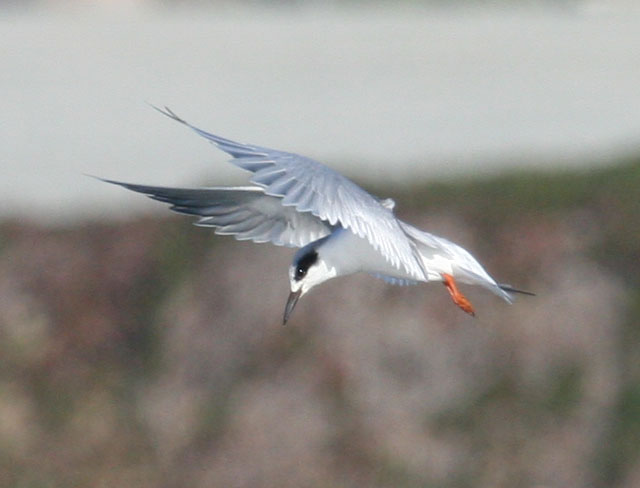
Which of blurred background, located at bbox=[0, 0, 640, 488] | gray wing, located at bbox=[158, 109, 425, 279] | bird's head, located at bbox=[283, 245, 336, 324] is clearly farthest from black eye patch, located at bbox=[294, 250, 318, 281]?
blurred background, located at bbox=[0, 0, 640, 488]

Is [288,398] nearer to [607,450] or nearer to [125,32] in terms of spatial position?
[607,450]

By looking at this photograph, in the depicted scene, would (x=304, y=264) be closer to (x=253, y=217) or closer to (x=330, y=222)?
(x=330, y=222)

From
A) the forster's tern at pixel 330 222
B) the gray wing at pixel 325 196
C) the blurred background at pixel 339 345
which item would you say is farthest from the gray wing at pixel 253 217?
the blurred background at pixel 339 345

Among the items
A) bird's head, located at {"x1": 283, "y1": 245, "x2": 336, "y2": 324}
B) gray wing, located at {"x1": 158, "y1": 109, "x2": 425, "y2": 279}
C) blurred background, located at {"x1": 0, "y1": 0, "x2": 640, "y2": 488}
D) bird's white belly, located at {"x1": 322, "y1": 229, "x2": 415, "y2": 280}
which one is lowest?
blurred background, located at {"x1": 0, "y1": 0, "x2": 640, "y2": 488}

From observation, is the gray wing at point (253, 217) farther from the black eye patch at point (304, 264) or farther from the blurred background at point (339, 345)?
the blurred background at point (339, 345)

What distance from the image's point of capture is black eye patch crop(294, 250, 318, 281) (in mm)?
4945

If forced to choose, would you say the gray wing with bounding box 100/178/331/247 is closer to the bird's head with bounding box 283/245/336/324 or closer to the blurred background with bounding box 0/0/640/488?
the bird's head with bounding box 283/245/336/324

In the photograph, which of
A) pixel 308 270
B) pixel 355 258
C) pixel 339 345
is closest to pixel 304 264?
pixel 308 270

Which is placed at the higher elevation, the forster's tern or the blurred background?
the forster's tern

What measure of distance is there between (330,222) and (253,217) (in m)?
0.58

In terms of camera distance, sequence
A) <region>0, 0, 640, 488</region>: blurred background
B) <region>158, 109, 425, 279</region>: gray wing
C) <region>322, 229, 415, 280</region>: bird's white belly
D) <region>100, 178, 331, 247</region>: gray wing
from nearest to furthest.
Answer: <region>158, 109, 425, 279</region>: gray wing
<region>322, 229, 415, 280</region>: bird's white belly
<region>100, 178, 331, 247</region>: gray wing
<region>0, 0, 640, 488</region>: blurred background

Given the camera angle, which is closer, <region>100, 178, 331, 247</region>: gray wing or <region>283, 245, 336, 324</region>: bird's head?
<region>283, 245, 336, 324</region>: bird's head

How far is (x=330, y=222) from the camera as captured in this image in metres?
4.83

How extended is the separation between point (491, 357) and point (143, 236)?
214cm
